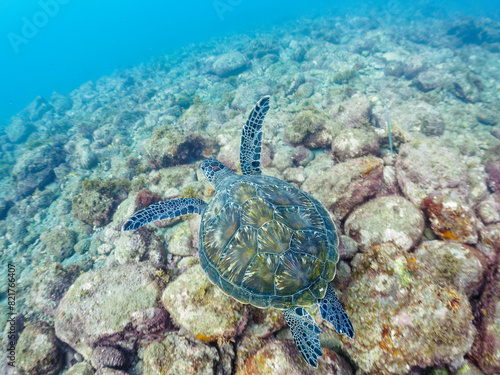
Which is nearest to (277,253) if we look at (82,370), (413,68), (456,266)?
(456,266)

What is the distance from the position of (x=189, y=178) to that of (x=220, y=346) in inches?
186

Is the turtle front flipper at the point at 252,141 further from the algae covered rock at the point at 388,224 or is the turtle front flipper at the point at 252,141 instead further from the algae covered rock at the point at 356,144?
the algae covered rock at the point at 388,224

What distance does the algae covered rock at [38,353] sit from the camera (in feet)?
10.4

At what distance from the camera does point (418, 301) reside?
2.20 meters

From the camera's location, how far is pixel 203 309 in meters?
2.78

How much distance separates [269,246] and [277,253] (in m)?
0.13

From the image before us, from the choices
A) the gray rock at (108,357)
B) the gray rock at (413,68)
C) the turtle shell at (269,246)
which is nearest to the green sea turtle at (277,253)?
the turtle shell at (269,246)

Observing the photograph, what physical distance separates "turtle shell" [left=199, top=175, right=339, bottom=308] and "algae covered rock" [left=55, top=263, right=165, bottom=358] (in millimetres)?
1236

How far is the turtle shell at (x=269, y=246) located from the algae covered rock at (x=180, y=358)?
848mm

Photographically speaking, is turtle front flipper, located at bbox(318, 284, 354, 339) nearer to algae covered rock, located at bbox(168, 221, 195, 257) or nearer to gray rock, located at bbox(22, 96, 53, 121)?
algae covered rock, located at bbox(168, 221, 195, 257)

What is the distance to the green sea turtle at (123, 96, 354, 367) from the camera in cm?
237

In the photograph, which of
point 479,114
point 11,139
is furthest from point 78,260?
point 11,139

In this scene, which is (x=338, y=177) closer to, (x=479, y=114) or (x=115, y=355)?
(x=115, y=355)

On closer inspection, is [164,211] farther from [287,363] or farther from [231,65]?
[231,65]
